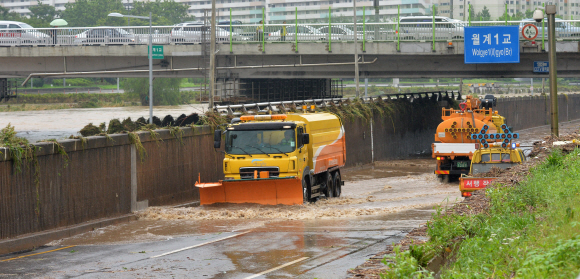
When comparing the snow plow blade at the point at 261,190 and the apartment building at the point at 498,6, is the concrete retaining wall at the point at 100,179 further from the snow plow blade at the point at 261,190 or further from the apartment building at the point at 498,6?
the apartment building at the point at 498,6

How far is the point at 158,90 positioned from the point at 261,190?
68.1 m

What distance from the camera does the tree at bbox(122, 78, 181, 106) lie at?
84.1 m

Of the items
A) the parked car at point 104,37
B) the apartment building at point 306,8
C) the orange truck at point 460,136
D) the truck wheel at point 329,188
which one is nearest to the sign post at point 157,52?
the parked car at point 104,37

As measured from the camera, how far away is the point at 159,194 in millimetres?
20281

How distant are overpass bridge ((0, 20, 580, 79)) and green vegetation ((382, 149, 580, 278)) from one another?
2598 cm

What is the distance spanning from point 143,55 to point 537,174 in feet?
102

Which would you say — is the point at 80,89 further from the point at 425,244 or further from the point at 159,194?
the point at 425,244

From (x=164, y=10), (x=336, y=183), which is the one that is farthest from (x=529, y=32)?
(x=164, y=10)

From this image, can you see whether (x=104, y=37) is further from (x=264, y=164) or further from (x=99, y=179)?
(x=264, y=164)

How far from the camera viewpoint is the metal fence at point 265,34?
37656 mm

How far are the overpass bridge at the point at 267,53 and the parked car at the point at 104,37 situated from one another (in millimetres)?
59

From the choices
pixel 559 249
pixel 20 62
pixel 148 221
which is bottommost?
pixel 148 221

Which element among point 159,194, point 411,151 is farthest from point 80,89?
point 159,194

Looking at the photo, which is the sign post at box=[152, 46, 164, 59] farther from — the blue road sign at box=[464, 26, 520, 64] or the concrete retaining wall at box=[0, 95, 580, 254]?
the blue road sign at box=[464, 26, 520, 64]
